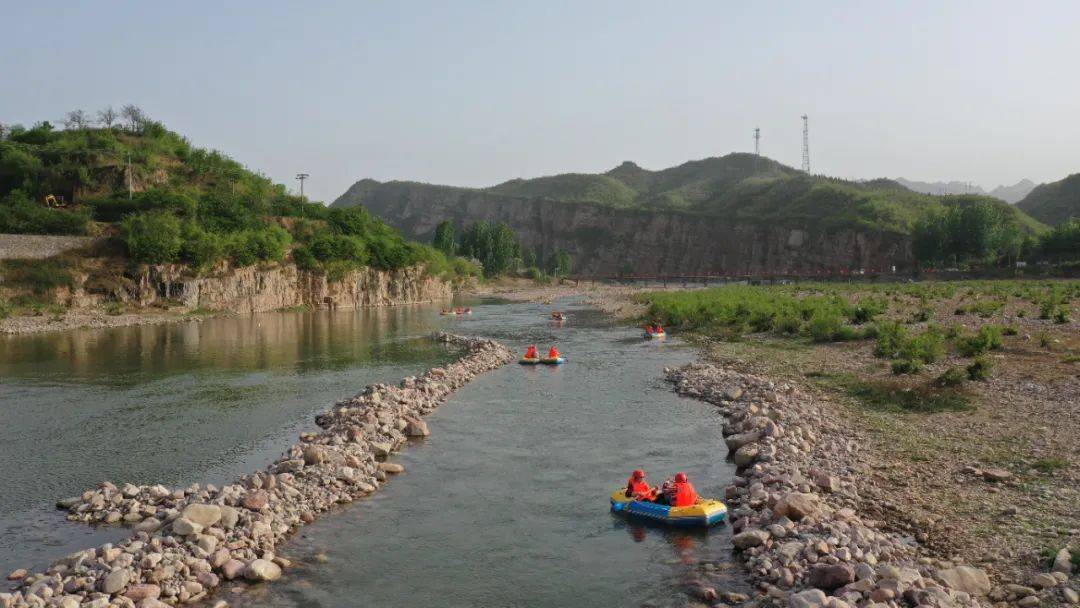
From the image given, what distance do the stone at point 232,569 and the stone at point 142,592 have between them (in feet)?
3.50

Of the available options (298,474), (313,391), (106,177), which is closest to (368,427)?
(298,474)

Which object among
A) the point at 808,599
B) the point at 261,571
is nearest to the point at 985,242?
the point at 808,599

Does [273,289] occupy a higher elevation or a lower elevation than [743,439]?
higher

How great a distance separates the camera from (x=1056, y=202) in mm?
159500

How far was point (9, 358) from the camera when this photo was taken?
36.7 m

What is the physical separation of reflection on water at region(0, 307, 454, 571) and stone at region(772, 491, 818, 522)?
38.5 feet

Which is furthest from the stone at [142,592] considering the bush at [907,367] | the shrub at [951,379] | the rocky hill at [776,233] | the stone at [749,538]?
the rocky hill at [776,233]

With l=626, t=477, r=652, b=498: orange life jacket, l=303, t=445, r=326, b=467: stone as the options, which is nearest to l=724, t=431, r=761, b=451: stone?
l=626, t=477, r=652, b=498: orange life jacket

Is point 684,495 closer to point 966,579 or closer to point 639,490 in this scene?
point 639,490

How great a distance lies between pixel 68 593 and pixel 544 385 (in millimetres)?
20002

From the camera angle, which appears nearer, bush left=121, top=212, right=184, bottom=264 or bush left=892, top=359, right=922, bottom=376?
bush left=892, top=359, right=922, bottom=376

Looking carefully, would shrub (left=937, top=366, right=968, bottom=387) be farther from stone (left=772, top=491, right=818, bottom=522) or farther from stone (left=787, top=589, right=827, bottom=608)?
stone (left=787, top=589, right=827, bottom=608)

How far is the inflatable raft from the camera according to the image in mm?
13570

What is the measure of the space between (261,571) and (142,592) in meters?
1.64
